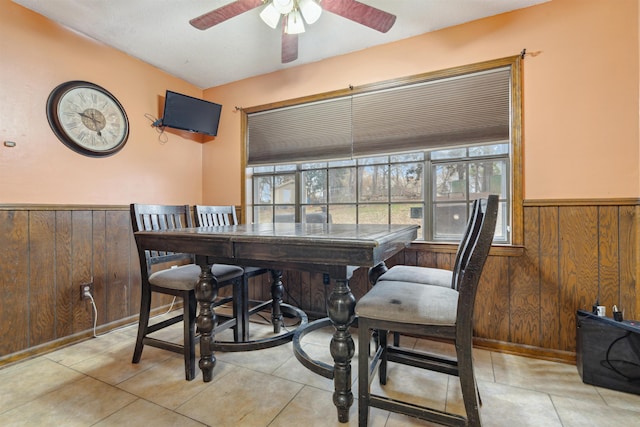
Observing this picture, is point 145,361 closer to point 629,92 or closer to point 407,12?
point 407,12

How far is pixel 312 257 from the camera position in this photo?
121 cm

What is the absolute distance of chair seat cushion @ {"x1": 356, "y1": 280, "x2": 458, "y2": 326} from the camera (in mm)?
1179

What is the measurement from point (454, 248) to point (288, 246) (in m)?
1.47

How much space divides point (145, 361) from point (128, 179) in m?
1.55

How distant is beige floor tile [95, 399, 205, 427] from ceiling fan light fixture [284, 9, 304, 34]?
218 cm

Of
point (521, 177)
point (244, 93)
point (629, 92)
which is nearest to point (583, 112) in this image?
point (629, 92)

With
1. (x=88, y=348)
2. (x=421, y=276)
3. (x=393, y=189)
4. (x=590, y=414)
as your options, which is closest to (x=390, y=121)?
(x=393, y=189)

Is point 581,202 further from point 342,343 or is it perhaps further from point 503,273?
point 342,343

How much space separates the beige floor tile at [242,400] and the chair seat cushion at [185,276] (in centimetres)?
58

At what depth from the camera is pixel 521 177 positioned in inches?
79.5

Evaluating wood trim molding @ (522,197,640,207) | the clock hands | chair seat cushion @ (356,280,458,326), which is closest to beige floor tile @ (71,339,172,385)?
chair seat cushion @ (356,280,458,326)

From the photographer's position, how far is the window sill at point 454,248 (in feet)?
6.63

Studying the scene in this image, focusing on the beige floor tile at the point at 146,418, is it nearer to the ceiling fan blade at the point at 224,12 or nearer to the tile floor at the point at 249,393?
the tile floor at the point at 249,393

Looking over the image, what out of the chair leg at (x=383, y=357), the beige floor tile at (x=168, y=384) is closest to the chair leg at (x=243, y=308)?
the beige floor tile at (x=168, y=384)
